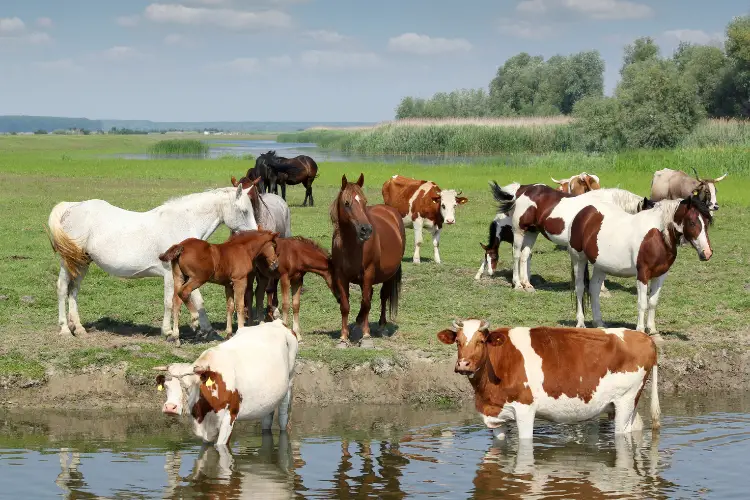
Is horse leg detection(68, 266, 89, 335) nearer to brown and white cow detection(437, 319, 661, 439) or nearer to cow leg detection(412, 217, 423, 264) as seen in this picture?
brown and white cow detection(437, 319, 661, 439)

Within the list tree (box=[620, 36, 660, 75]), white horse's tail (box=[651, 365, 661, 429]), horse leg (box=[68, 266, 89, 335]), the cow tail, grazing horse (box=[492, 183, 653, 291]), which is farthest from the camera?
tree (box=[620, 36, 660, 75])

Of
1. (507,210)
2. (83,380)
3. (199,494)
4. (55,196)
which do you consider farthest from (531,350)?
(55,196)

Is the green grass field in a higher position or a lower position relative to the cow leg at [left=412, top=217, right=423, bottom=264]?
lower

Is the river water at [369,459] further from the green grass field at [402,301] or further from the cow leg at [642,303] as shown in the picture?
the cow leg at [642,303]

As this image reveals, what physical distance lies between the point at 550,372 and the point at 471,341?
0.81 meters

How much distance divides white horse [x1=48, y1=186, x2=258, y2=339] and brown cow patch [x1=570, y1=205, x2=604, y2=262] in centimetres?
456

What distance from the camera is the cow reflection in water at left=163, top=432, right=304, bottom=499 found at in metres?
8.99

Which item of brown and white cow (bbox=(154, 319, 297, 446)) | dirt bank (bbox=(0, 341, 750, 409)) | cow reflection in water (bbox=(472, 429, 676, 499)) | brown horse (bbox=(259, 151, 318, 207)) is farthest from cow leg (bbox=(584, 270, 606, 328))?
brown horse (bbox=(259, 151, 318, 207))

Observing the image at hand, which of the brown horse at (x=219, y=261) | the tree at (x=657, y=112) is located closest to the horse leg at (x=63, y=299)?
the brown horse at (x=219, y=261)

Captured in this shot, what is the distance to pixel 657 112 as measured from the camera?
5325 centimetres

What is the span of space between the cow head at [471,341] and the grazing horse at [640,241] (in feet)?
15.8

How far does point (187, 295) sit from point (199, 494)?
4.51 meters

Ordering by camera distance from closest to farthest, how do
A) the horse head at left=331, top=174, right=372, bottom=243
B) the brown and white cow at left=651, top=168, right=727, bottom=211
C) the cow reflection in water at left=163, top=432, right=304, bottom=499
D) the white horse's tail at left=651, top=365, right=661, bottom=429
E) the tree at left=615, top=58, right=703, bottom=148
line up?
the cow reflection in water at left=163, top=432, right=304, bottom=499, the white horse's tail at left=651, top=365, right=661, bottom=429, the horse head at left=331, top=174, right=372, bottom=243, the brown and white cow at left=651, top=168, right=727, bottom=211, the tree at left=615, top=58, right=703, bottom=148

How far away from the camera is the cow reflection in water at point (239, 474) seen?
29.5 feet
